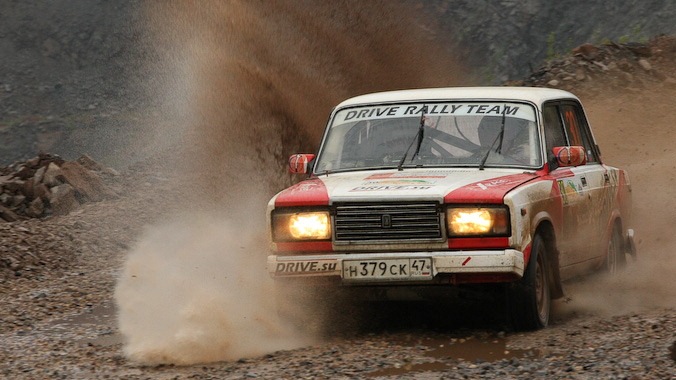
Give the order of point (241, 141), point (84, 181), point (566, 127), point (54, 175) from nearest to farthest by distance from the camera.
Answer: point (566, 127), point (241, 141), point (54, 175), point (84, 181)

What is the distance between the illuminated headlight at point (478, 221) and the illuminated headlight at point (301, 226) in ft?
2.65

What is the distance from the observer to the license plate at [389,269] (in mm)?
7312

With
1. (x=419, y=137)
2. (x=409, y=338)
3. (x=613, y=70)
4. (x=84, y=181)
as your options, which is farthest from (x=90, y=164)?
(x=409, y=338)

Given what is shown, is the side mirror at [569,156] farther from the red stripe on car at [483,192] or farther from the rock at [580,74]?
the rock at [580,74]

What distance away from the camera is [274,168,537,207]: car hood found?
740cm

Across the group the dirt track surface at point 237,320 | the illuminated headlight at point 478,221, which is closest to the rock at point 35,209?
the dirt track surface at point 237,320

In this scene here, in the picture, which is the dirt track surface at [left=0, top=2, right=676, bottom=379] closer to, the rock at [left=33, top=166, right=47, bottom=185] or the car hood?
the car hood

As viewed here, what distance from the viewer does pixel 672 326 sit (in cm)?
727

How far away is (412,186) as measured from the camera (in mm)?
7602

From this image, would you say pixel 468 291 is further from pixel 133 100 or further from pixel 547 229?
pixel 133 100

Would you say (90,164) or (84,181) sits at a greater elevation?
(90,164)

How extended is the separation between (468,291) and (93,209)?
378 inches

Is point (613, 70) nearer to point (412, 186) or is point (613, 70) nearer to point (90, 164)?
point (90, 164)

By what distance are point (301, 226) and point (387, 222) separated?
0.59 meters
